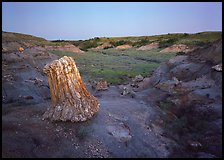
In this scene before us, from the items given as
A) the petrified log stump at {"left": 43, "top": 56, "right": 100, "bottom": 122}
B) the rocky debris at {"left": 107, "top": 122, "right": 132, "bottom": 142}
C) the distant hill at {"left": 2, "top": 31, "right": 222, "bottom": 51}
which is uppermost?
the distant hill at {"left": 2, "top": 31, "right": 222, "bottom": 51}

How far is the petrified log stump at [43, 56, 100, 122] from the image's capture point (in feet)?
31.4

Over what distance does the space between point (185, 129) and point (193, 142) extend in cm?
110

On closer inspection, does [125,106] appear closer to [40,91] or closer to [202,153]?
[202,153]

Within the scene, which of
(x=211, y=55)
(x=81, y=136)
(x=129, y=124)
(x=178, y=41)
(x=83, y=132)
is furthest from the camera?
(x=178, y=41)

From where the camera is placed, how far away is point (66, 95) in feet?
32.3

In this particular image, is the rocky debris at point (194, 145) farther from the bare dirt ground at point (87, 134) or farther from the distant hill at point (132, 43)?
the distant hill at point (132, 43)

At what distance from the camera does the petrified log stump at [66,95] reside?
377 inches

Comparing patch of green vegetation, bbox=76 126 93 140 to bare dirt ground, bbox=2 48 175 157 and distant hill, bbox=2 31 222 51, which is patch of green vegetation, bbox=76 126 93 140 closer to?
bare dirt ground, bbox=2 48 175 157

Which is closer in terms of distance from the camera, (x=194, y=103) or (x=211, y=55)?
(x=194, y=103)

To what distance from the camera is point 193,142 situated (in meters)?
9.72

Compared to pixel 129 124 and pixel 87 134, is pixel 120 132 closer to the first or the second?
pixel 129 124

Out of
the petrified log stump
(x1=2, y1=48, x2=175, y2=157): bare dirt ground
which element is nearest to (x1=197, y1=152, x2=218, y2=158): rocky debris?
(x1=2, y1=48, x2=175, y2=157): bare dirt ground

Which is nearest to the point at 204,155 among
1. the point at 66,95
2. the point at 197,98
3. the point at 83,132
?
the point at 83,132

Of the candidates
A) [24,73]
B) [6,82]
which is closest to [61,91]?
[6,82]
